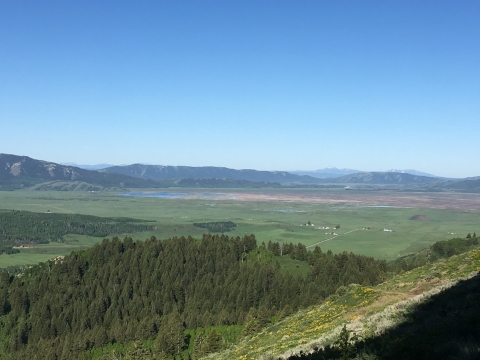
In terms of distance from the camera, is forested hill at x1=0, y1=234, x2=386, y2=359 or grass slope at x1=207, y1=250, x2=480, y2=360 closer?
grass slope at x1=207, y1=250, x2=480, y2=360

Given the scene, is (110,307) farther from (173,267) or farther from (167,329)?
(167,329)

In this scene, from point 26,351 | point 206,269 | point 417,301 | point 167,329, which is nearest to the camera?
point 417,301

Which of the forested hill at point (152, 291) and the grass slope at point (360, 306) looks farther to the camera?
the forested hill at point (152, 291)

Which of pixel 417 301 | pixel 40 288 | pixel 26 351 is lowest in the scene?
pixel 26 351

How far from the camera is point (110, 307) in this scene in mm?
105125

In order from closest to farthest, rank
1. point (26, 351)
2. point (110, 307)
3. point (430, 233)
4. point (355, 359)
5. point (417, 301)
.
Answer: point (355, 359)
point (417, 301)
point (26, 351)
point (110, 307)
point (430, 233)

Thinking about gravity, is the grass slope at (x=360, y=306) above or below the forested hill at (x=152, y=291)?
above

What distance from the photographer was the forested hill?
3374 inches

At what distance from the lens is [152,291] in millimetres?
109938

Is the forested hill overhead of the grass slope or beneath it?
beneath

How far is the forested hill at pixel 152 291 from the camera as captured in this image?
8569 centimetres

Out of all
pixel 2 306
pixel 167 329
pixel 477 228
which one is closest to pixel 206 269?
pixel 167 329

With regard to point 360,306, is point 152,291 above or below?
below

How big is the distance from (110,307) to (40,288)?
2331 centimetres
